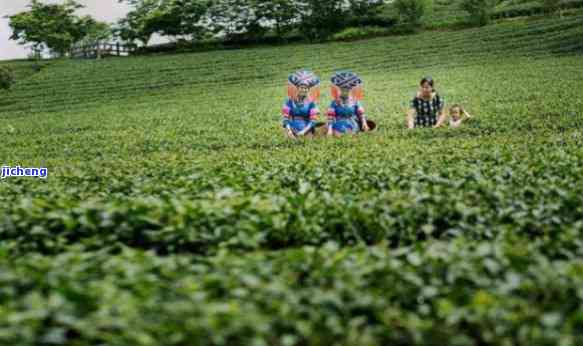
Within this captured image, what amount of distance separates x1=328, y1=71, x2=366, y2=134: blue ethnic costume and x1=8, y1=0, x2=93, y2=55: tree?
41569 millimetres

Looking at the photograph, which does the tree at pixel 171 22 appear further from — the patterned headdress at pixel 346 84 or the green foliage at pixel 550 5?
the patterned headdress at pixel 346 84

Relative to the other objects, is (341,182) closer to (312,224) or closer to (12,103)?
(312,224)

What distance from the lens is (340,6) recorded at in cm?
5575

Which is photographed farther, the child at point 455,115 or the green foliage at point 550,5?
the green foliage at point 550,5

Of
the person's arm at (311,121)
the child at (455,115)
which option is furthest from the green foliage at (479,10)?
the person's arm at (311,121)

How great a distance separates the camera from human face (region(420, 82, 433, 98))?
15.3m

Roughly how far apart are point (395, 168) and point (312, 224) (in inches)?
117

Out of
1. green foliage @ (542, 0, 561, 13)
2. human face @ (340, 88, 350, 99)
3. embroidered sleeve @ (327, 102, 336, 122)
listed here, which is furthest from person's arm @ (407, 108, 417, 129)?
green foliage @ (542, 0, 561, 13)

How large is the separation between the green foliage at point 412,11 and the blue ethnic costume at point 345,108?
117ft

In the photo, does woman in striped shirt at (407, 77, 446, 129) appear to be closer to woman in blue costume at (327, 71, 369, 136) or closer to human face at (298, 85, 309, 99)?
woman in blue costume at (327, 71, 369, 136)

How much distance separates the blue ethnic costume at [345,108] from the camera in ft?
52.3

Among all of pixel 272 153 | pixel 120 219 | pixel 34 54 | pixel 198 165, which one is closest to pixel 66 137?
pixel 272 153

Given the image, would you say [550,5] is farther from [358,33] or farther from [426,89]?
[426,89]

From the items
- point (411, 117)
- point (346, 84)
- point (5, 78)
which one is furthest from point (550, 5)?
Result: point (346, 84)
